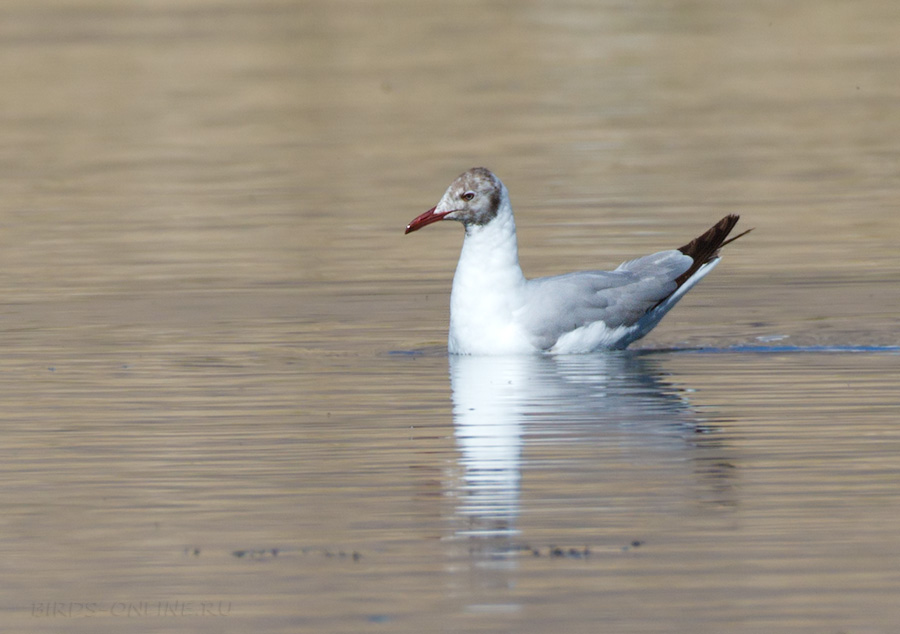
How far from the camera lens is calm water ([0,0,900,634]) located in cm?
707

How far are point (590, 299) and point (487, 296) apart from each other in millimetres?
602

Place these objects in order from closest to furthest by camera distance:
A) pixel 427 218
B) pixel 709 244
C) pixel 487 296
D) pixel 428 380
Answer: pixel 428 380, pixel 487 296, pixel 427 218, pixel 709 244

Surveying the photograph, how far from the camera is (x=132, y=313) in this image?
44.8ft

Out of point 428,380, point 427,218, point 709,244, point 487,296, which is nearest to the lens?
point 428,380

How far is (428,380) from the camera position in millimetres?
11250

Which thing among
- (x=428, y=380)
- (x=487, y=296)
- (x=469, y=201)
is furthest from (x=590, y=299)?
(x=428, y=380)

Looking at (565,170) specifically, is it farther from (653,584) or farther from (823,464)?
(653,584)

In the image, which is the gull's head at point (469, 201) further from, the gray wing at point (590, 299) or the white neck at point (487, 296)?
the gray wing at point (590, 299)

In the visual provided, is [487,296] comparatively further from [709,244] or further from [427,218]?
[709,244]

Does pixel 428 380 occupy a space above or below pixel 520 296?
below

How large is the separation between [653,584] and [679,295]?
19.6ft

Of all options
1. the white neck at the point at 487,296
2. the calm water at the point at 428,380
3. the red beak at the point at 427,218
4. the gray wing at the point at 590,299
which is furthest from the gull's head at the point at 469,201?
the calm water at the point at 428,380

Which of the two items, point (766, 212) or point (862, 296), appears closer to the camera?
point (862, 296)

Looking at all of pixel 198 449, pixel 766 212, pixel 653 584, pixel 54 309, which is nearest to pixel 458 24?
pixel 766 212
